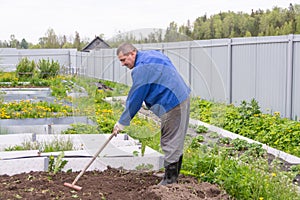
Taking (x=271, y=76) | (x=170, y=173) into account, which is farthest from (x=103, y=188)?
(x=271, y=76)

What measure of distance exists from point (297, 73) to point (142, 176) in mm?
5483

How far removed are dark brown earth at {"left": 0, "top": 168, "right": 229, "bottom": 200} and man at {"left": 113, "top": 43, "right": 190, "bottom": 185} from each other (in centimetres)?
31

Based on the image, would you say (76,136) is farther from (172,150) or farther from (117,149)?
(172,150)

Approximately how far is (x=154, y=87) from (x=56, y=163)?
1595 mm

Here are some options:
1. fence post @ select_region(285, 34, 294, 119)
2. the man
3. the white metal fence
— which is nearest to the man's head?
the man

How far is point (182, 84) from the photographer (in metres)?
5.12

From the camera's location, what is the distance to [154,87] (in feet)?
16.3

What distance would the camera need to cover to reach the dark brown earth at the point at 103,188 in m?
4.76

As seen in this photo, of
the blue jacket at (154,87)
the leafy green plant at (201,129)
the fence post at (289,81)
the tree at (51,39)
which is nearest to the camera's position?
the blue jacket at (154,87)

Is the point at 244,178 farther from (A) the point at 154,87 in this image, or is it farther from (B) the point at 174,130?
(A) the point at 154,87

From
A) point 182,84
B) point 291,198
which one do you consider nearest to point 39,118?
point 182,84

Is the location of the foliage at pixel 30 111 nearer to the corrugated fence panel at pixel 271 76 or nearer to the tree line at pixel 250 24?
the corrugated fence panel at pixel 271 76

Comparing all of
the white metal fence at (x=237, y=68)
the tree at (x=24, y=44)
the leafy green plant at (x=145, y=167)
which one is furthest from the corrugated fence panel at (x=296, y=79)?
the tree at (x=24, y=44)

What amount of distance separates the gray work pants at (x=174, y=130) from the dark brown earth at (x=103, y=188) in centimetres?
33
